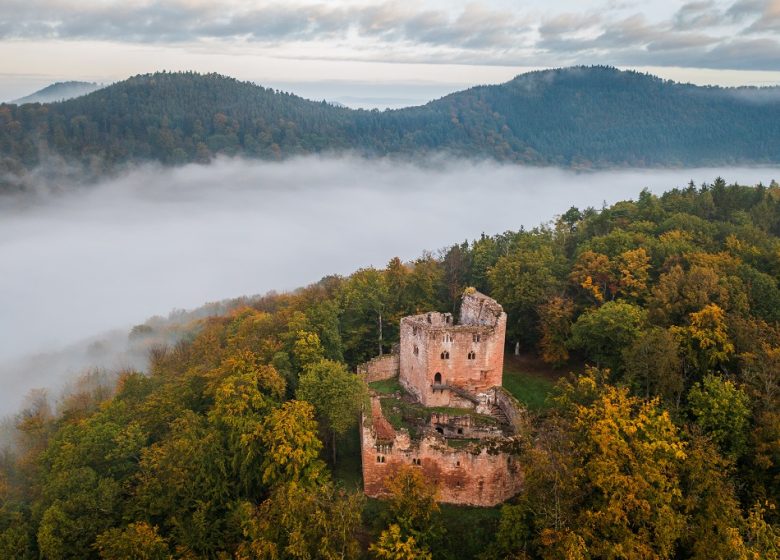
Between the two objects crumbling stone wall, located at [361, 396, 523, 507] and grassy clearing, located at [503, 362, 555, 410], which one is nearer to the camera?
crumbling stone wall, located at [361, 396, 523, 507]

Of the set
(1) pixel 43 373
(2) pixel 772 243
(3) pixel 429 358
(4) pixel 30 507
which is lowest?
(1) pixel 43 373

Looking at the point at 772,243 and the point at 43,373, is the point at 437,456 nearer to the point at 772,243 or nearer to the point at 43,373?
the point at 772,243

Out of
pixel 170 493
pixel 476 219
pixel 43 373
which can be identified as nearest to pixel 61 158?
pixel 43 373

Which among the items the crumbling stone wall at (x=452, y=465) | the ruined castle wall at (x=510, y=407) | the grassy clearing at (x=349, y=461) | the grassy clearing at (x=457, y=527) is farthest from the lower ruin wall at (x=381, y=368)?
the grassy clearing at (x=457, y=527)

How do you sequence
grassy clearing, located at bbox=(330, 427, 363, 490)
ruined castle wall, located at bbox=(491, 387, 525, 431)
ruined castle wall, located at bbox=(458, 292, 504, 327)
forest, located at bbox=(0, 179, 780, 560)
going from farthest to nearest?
ruined castle wall, located at bbox=(458, 292, 504, 327) < ruined castle wall, located at bbox=(491, 387, 525, 431) < grassy clearing, located at bbox=(330, 427, 363, 490) < forest, located at bbox=(0, 179, 780, 560)

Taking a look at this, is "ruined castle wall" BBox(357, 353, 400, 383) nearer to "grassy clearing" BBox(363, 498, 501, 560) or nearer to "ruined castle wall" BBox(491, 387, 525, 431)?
"ruined castle wall" BBox(491, 387, 525, 431)

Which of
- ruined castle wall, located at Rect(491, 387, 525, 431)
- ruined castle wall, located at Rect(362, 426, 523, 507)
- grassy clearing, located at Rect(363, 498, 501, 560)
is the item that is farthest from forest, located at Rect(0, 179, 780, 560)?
ruined castle wall, located at Rect(491, 387, 525, 431)

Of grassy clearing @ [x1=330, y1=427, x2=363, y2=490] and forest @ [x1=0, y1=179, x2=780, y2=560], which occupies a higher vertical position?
forest @ [x1=0, y1=179, x2=780, y2=560]
